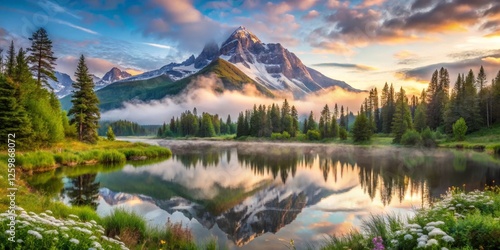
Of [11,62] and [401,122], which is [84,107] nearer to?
[11,62]

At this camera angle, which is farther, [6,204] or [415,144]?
[415,144]

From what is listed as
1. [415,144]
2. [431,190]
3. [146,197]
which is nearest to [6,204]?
[146,197]

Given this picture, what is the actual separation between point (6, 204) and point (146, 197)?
14.1m

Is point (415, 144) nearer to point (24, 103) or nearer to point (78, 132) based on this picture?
point (78, 132)

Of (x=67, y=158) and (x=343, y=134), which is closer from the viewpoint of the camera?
(x=67, y=158)

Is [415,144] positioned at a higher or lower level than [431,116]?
lower

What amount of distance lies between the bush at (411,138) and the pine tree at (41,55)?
3441 inches

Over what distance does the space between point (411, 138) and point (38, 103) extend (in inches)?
3464

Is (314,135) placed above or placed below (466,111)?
below

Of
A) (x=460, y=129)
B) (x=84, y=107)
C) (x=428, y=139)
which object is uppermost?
(x=84, y=107)

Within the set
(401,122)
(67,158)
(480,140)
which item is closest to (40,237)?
(67,158)

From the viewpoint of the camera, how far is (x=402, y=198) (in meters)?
25.5

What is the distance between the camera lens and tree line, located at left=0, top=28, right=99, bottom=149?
39.9 m

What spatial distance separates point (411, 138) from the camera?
9225 centimetres
